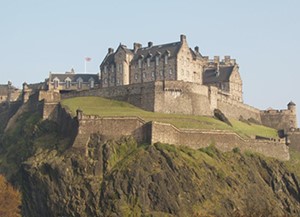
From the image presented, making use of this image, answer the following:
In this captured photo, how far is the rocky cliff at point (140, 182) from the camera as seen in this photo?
286ft

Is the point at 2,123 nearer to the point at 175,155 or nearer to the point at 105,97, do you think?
the point at 105,97

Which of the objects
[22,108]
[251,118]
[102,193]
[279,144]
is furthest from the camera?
[251,118]

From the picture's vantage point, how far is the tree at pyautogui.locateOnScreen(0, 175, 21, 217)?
282 ft

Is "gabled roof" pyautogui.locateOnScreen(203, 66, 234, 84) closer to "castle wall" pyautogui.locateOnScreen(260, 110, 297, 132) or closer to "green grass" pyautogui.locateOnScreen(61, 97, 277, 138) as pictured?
"castle wall" pyautogui.locateOnScreen(260, 110, 297, 132)

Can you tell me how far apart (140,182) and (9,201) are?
14291 mm

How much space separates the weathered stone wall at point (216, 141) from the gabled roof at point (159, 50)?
63.5ft

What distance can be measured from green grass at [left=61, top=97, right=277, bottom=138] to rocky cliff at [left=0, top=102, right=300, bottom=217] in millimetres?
4825

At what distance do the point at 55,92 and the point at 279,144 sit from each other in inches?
1260

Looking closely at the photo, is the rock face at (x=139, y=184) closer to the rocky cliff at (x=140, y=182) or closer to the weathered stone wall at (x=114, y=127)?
the rocky cliff at (x=140, y=182)

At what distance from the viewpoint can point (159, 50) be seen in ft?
388

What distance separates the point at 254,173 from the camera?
98625 mm

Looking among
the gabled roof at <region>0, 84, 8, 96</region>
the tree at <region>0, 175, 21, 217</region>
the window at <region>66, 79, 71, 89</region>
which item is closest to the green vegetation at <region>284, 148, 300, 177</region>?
the tree at <region>0, 175, 21, 217</region>

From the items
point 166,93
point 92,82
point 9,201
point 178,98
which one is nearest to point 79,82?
point 92,82

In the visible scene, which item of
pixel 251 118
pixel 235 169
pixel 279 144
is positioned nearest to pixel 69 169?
pixel 235 169
